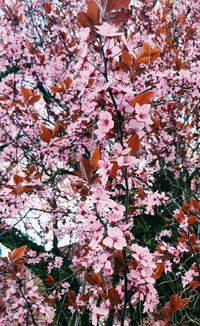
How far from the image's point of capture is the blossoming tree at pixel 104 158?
3.55ft

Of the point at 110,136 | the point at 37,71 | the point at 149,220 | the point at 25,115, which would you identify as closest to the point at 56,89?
the point at 25,115

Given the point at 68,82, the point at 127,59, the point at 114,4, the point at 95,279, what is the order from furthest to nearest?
the point at 68,82
the point at 95,279
the point at 127,59
the point at 114,4

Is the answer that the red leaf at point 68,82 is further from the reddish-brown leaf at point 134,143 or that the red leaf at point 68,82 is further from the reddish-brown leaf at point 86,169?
the reddish-brown leaf at point 134,143

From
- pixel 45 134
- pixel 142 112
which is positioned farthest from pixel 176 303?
pixel 45 134

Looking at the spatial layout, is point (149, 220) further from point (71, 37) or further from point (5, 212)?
point (71, 37)

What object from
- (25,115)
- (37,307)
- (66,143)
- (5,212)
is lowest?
(37,307)

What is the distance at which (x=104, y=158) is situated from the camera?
1.16 m

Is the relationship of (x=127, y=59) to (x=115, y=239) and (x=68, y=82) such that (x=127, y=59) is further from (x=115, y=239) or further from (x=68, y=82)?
(x=68, y=82)

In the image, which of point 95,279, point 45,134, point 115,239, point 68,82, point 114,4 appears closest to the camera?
point 115,239

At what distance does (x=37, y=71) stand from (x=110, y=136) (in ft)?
10.3

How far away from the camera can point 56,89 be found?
105 inches

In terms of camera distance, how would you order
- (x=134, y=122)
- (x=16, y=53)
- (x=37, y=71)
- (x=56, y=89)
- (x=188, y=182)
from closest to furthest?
1. (x=134, y=122)
2. (x=56, y=89)
3. (x=16, y=53)
4. (x=37, y=71)
5. (x=188, y=182)

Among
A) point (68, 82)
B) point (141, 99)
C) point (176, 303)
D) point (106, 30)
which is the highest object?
point (68, 82)

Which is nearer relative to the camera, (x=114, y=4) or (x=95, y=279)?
(x=114, y=4)
